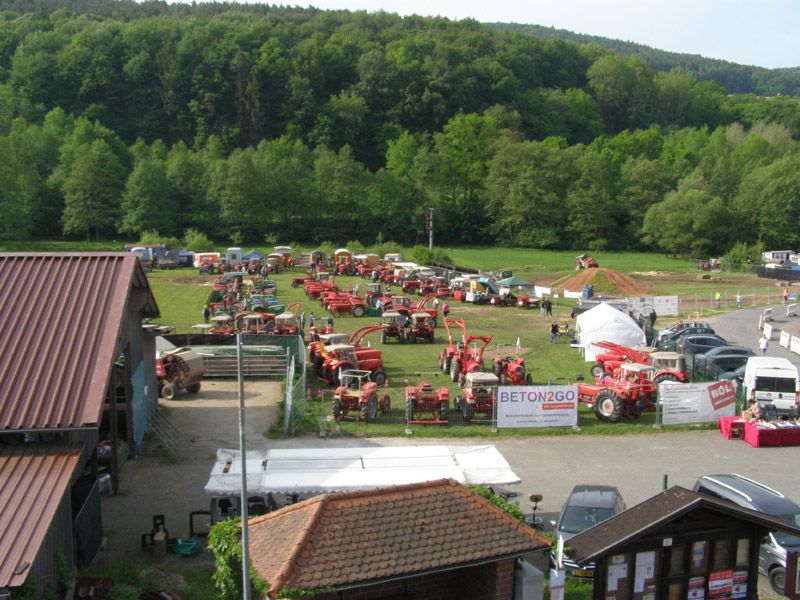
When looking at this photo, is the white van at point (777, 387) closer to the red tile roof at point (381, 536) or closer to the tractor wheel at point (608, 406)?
the tractor wheel at point (608, 406)

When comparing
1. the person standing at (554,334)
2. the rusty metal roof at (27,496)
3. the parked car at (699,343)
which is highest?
the rusty metal roof at (27,496)

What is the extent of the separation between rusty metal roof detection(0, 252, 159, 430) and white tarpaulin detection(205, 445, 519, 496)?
9.05 ft

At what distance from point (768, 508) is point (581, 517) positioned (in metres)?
3.48

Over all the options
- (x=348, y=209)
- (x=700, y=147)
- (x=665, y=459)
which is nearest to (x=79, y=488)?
(x=665, y=459)

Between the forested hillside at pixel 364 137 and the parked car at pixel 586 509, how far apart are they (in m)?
71.9

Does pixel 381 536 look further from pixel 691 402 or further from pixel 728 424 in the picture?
pixel 691 402

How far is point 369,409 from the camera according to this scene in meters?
20.9

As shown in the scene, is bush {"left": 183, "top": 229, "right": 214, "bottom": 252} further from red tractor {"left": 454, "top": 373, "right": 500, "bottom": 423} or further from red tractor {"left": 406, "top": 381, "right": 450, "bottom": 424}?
red tractor {"left": 454, "top": 373, "right": 500, "bottom": 423}

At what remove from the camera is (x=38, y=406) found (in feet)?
38.7

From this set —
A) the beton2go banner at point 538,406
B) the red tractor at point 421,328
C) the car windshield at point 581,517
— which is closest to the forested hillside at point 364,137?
the red tractor at point 421,328

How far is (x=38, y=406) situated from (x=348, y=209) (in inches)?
3262

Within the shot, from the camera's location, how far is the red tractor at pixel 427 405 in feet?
68.2

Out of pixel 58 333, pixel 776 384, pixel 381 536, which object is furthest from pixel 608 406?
pixel 58 333

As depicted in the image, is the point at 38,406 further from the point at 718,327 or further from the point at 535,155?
the point at 535,155
